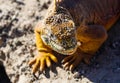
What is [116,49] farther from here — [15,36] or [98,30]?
[15,36]

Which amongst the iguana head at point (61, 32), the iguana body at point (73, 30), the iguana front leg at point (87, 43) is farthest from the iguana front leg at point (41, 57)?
the iguana head at point (61, 32)

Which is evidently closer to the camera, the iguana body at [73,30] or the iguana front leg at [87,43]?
the iguana body at [73,30]

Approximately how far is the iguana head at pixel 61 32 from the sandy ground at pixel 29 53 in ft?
2.71

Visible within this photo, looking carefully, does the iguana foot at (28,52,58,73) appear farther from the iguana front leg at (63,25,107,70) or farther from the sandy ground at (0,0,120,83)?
the iguana front leg at (63,25,107,70)

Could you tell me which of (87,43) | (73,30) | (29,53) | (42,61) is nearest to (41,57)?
(42,61)

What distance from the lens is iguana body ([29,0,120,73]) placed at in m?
5.02

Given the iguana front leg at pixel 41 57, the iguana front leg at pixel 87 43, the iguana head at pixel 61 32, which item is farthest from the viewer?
the iguana front leg at pixel 41 57

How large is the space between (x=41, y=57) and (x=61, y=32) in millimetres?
1237

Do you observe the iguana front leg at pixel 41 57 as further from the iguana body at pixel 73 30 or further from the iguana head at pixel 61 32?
the iguana head at pixel 61 32

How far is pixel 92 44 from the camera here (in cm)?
592

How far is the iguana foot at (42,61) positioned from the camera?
5.97 m

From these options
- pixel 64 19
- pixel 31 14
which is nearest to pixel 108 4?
pixel 31 14

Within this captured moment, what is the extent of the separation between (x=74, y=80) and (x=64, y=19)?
3.50 feet

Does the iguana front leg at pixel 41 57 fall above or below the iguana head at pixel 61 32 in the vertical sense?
below
